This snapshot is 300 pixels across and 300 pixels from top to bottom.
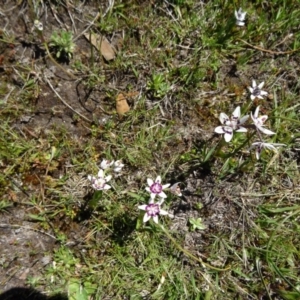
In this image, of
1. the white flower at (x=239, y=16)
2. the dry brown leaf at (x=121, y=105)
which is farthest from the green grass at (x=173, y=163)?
the white flower at (x=239, y=16)

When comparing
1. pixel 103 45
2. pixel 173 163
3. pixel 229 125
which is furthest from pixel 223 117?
pixel 103 45

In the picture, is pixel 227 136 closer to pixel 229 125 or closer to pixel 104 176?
pixel 229 125

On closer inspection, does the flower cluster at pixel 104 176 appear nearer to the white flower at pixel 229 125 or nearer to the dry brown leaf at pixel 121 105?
the dry brown leaf at pixel 121 105

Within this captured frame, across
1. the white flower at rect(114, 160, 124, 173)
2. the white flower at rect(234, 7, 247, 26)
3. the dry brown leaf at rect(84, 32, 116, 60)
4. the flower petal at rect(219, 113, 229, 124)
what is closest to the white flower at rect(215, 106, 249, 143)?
the flower petal at rect(219, 113, 229, 124)

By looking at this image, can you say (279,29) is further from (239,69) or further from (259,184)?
(259,184)

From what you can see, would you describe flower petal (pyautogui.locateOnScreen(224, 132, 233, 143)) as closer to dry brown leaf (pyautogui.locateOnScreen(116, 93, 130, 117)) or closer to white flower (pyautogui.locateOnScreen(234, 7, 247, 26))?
dry brown leaf (pyautogui.locateOnScreen(116, 93, 130, 117))
